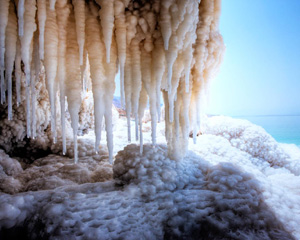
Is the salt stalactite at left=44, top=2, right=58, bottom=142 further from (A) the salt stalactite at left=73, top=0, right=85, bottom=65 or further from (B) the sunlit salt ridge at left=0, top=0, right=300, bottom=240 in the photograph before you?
(A) the salt stalactite at left=73, top=0, right=85, bottom=65

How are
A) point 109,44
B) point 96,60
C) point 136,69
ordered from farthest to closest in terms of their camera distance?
point 136,69 < point 96,60 < point 109,44

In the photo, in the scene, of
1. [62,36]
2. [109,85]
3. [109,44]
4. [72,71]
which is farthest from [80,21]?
[109,85]

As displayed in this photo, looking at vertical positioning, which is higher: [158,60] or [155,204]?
[158,60]

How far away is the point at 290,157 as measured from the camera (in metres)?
4.25

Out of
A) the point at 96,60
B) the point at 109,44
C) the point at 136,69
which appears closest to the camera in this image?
the point at 109,44

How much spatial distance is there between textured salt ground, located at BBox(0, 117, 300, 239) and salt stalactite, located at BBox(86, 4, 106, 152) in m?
0.48

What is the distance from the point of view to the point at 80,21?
166 cm

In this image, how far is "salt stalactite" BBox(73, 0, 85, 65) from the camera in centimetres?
162

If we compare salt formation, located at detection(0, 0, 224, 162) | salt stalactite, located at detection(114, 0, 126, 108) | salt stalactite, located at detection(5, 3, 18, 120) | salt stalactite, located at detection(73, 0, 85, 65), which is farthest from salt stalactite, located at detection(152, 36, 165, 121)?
A: salt stalactite, located at detection(5, 3, 18, 120)

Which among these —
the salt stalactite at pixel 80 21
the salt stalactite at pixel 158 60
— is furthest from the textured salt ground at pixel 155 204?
the salt stalactite at pixel 80 21

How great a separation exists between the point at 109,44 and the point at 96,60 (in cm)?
21

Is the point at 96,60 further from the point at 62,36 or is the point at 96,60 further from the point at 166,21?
the point at 166,21

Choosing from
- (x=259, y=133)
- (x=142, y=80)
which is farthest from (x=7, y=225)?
(x=259, y=133)

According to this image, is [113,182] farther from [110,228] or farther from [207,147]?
[207,147]
